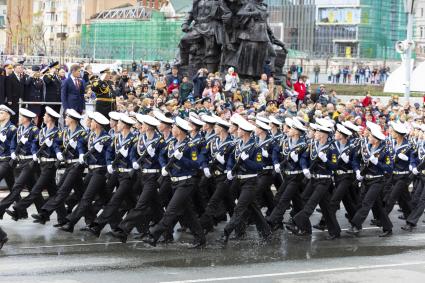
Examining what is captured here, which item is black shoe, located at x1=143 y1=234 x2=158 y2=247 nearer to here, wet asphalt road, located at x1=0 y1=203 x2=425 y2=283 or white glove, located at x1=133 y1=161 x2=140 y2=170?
wet asphalt road, located at x1=0 y1=203 x2=425 y2=283

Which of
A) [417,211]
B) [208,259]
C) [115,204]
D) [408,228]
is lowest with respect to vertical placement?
[408,228]

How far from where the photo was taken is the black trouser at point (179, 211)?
46.1ft

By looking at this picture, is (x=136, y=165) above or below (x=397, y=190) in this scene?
above

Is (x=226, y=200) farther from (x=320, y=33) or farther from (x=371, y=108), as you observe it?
(x=320, y=33)

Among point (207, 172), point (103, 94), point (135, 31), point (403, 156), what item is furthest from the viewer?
point (135, 31)

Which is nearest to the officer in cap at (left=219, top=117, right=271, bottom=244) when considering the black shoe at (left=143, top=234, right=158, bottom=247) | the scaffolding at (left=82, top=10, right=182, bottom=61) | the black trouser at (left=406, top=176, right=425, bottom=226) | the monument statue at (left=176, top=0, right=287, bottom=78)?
the black shoe at (left=143, top=234, right=158, bottom=247)

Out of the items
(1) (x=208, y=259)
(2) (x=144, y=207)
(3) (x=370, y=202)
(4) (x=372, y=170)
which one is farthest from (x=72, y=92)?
(1) (x=208, y=259)

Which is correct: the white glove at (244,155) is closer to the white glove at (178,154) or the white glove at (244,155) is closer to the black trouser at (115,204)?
the white glove at (178,154)

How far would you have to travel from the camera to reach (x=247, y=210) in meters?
15.2

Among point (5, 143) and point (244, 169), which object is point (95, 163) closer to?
point (5, 143)

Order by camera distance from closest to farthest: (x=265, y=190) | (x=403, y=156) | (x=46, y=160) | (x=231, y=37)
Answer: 1. (x=46, y=160)
2. (x=265, y=190)
3. (x=403, y=156)
4. (x=231, y=37)

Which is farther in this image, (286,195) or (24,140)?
(286,195)

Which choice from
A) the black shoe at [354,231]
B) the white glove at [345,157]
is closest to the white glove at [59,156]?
the white glove at [345,157]

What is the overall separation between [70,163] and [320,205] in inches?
148
